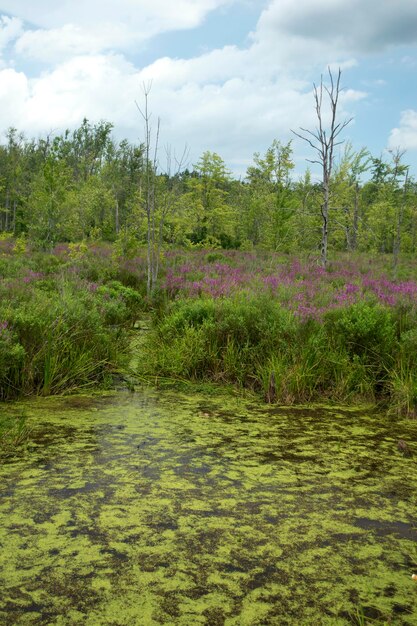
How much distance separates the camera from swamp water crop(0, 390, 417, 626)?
242 cm

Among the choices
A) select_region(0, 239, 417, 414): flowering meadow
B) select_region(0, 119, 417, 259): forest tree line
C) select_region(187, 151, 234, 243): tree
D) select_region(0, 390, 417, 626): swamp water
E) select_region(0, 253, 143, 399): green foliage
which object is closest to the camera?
select_region(0, 390, 417, 626): swamp water

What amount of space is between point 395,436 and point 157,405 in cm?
239

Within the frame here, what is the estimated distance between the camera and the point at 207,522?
3.18 metres

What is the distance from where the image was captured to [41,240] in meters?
19.8

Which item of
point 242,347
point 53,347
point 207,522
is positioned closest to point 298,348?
point 242,347

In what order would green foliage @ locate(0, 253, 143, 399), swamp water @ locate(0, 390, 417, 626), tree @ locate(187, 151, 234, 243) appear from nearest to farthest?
swamp water @ locate(0, 390, 417, 626), green foliage @ locate(0, 253, 143, 399), tree @ locate(187, 151, 234, 243)

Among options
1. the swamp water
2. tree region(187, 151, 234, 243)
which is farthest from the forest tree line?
the swamp water

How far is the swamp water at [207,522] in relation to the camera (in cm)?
242

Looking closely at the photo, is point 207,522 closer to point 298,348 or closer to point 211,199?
point 298,348

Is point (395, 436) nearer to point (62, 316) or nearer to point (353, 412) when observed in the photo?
point (353, 412)

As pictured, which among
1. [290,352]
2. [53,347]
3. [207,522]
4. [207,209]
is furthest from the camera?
[207,209]

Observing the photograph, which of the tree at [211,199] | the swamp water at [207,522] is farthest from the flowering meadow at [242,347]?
the tree at [211,199]

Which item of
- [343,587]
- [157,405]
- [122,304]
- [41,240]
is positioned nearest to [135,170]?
[41,240]

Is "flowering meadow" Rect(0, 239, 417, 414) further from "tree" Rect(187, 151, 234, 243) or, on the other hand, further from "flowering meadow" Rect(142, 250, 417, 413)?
"tree" Rect(187, 151, 234, 243)
